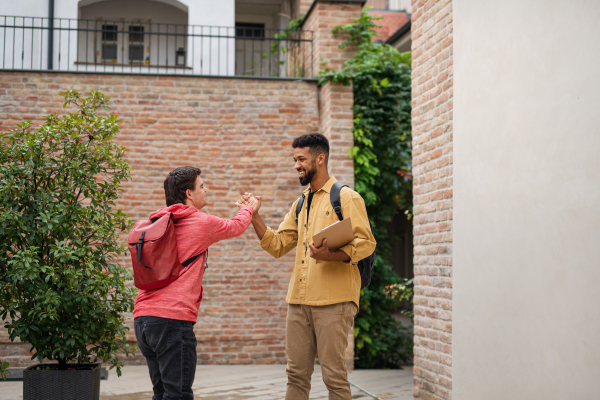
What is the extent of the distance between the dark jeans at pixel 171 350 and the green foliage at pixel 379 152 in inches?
172

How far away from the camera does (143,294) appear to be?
3.01 metres

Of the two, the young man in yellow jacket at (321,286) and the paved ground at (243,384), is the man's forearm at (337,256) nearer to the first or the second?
the young man in yellow jacket at (321,286)

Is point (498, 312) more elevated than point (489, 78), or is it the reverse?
point (489, 78)

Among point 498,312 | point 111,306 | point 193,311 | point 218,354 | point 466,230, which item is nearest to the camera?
point 193,311

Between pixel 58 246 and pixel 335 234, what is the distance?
210cm

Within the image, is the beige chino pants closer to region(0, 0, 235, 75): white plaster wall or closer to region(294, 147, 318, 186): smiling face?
region(294, 147, 318, 186): smiling face

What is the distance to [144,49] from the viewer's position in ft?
36.7

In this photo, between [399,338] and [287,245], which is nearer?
[287,245]

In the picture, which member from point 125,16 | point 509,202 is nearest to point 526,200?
point 509,202

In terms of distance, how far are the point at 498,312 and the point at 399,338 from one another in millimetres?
3892

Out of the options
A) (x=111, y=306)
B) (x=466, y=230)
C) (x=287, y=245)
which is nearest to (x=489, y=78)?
(x=466, y=230)

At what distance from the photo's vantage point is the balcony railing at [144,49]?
26.0 ft

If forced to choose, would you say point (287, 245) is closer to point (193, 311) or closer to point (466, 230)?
point (193, 311)

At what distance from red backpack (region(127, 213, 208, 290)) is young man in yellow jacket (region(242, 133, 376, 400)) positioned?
0.72m
